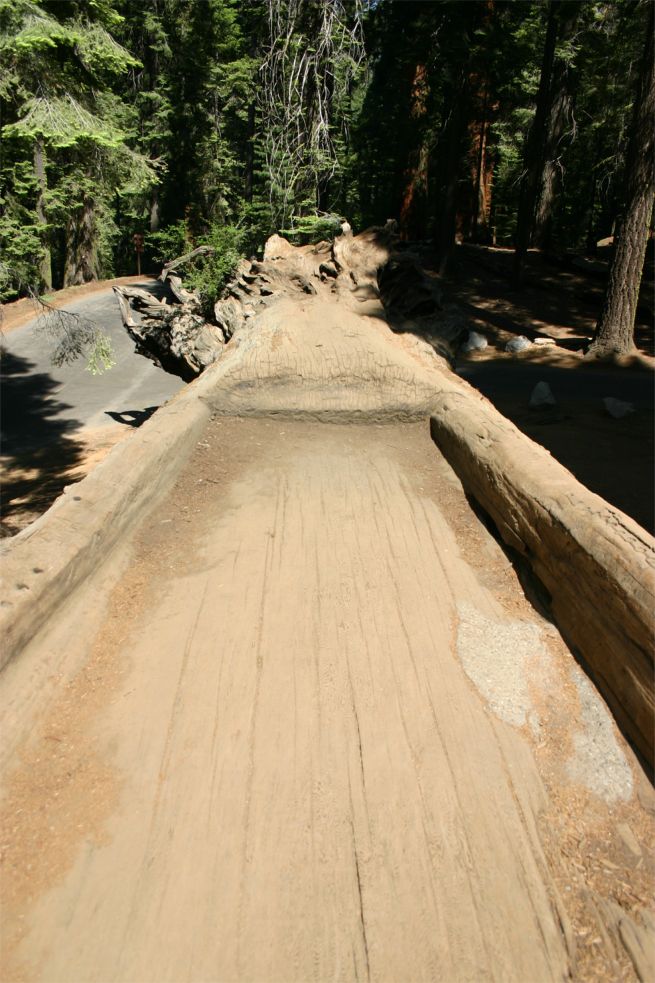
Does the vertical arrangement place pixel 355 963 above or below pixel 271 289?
below

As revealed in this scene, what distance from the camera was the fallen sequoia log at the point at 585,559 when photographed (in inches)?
102

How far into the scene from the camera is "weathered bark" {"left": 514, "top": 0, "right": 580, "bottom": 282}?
15641mm

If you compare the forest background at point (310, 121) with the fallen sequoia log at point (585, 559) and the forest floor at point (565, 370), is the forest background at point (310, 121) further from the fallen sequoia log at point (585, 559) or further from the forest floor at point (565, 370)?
the fallen sequoia log at point (585, 559)

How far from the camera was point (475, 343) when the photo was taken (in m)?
14.1

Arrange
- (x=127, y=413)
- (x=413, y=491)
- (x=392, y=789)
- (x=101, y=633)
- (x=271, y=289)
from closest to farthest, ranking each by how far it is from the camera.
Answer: (x=392, y=789) < (x=101, y=633) < (x=413, y=491) < (x=271, y=289) < (x=127, y=413)

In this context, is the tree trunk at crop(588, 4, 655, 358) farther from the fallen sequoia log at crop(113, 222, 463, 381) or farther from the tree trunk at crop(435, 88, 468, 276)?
the tree trunk at crop(435, 88, 468, 276)

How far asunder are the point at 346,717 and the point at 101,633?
124cm

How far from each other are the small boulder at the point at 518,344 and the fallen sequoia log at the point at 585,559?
9.93m

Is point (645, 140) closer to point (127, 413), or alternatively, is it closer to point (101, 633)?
point (127, 413)

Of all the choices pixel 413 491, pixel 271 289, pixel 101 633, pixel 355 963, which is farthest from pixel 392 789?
pixel 271 289

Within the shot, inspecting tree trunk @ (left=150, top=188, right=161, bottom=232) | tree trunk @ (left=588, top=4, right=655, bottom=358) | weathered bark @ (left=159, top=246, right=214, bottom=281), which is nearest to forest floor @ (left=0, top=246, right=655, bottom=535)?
tree trunk @ (left=588, top=4, right=655, bottom=358)

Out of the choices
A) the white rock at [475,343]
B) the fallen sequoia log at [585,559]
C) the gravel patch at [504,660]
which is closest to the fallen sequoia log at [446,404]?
the fallen sequoia log at [585,559]

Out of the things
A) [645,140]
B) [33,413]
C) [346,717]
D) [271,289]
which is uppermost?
[645,140]

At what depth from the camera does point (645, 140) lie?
11.1 meters
